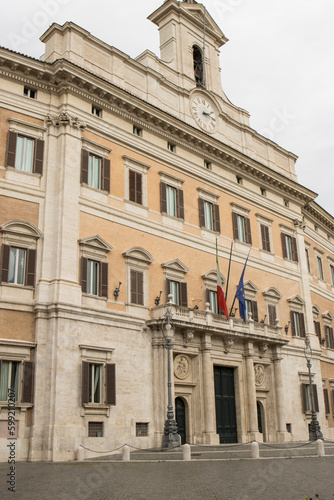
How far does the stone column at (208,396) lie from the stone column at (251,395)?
2785 mm

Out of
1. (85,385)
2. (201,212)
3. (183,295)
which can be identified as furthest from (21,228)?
(201,212)

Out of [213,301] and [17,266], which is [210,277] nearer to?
[213,301]

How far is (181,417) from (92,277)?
7.38 meters

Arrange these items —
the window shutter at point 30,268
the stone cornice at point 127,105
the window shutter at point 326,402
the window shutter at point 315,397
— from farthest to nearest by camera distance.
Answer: the window shutter at point 326,402 < the window shutter at point 315,397 < the stone cornice at point 127,105 < the window shutter at point 30,268

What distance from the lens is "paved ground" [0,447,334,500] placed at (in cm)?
1130

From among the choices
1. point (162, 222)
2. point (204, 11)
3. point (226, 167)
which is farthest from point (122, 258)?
point (204, 11)

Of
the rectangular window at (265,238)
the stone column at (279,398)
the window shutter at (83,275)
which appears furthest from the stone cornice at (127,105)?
the stone column at (279,398)

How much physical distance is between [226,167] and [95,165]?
972 cm

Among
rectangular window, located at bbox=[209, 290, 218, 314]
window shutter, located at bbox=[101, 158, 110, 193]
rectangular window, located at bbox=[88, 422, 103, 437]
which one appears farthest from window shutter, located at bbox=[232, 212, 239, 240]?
rectangular window, located at bbox=[88, 422, 103, 437]

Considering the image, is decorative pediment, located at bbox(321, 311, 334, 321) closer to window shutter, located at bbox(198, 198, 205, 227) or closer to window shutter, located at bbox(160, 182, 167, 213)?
window shutter, located at bbox(198, 198, 205, 227)

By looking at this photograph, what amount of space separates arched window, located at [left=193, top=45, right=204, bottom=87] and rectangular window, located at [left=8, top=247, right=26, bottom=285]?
16615mm

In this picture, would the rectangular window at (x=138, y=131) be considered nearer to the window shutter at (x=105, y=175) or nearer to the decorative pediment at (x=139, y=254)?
the window shutter at (x=105, y=175)

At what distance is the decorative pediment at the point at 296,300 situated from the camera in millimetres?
33972

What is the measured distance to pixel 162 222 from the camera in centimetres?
2742
